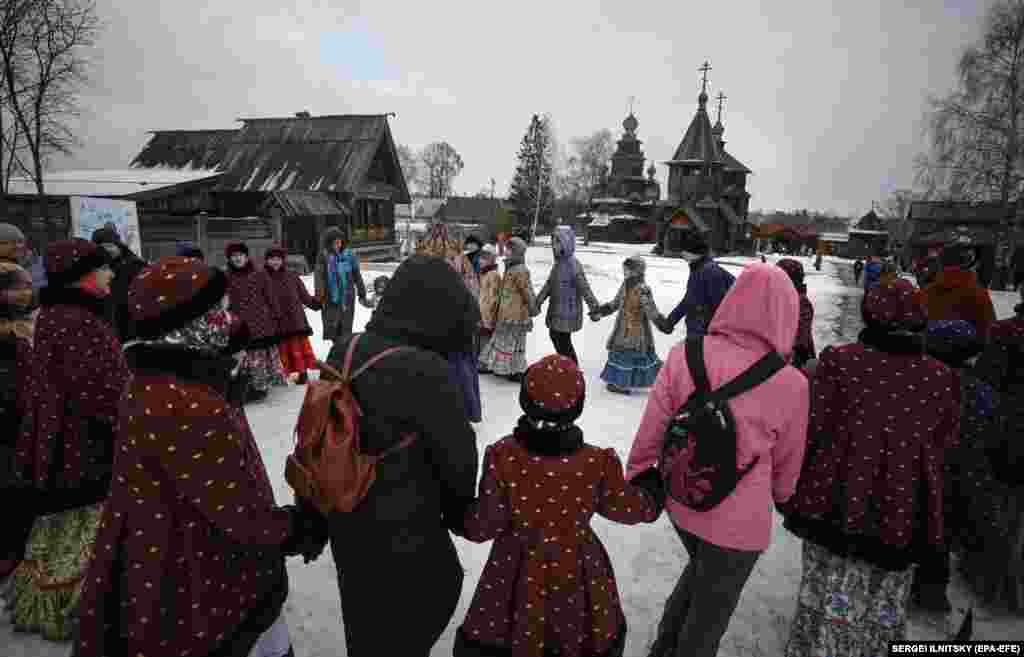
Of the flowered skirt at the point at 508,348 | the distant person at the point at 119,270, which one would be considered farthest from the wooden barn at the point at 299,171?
the flowered skirt at the point at 508,348

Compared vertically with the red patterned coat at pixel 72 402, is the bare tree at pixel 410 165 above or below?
above

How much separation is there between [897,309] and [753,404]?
2.48ft

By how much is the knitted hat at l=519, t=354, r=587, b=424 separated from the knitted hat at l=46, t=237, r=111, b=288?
7.38 feet

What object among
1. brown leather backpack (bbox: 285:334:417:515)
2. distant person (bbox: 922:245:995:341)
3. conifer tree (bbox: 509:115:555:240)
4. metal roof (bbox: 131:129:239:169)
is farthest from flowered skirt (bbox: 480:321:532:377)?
conifer tree (bbox: 509:115:555:240)

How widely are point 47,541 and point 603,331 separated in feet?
30.3

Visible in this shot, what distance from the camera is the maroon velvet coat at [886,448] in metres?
2.17

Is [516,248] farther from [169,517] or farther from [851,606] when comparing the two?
[169,517]

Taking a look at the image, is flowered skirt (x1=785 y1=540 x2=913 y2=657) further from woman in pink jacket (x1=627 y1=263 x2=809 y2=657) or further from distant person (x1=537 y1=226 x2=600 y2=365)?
distant person (x1=537 y1=226 x2=600 y2=365)

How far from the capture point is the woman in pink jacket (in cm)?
204

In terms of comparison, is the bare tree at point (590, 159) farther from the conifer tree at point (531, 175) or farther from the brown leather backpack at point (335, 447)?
the brown leather backpack at point (335, 447)

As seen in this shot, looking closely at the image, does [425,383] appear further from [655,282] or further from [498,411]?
[655,282]

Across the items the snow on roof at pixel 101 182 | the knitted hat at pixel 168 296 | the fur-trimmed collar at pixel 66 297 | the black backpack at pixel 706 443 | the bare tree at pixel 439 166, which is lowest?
the black backpack at pixel 706 443

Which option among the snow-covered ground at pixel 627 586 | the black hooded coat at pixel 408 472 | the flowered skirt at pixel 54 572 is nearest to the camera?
the black hooded coat at pixel 408 472

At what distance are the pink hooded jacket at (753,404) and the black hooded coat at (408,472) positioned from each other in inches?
32.5
